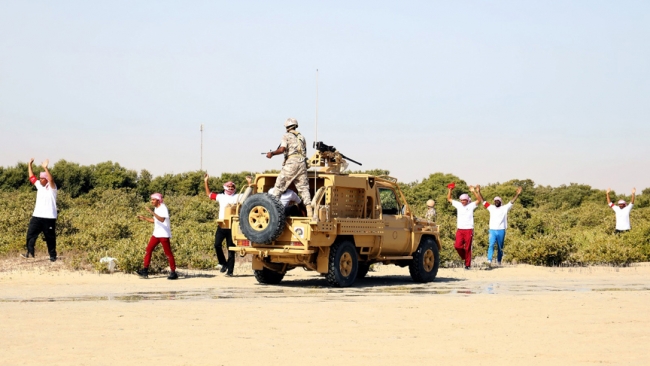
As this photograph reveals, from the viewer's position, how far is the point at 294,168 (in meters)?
16.0

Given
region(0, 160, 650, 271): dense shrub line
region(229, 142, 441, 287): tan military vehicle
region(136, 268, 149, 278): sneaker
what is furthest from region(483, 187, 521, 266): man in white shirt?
region(136, 268, 149, 278): sneaker

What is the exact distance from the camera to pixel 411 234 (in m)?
18.2

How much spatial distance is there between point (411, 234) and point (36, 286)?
23.3 ft

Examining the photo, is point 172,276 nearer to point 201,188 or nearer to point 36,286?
point 36,286

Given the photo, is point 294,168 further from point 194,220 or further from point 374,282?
point 194,220

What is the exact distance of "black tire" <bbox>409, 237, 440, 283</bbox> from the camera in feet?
59.3

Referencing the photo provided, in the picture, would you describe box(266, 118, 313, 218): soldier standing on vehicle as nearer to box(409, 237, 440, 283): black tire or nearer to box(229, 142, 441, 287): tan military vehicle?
box(229, 142, 441, 287): tan military vehicle

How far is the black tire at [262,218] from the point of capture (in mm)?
15594

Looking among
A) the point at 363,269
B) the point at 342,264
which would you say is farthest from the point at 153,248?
the point at 363,269

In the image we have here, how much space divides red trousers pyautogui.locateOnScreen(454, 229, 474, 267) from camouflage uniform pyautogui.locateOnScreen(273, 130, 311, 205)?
6.58 m

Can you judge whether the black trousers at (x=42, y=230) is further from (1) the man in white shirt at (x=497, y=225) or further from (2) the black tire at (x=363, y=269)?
(1) the man in white shirt at (x=497, y=225)

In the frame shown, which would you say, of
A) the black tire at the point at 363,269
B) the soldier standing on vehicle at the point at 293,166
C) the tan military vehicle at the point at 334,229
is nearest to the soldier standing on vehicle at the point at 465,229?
the tan military vehicle at the point at 334,229

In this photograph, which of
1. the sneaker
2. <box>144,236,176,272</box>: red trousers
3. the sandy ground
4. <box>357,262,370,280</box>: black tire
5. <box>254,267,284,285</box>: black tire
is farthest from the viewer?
<box>357,262,370,280</box>: black tire

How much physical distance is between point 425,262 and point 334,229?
3.04m
